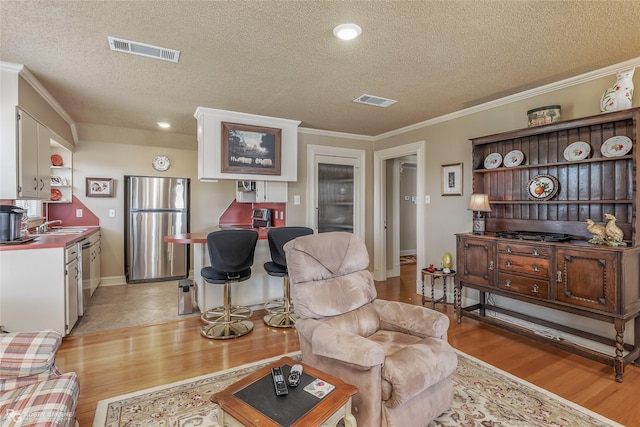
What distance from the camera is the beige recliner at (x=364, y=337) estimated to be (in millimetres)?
1685

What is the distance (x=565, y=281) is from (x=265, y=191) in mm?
3589

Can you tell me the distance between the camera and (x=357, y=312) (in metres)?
2.30

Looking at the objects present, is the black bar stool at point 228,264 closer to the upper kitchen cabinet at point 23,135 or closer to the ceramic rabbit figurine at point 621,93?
the upper kitchen cabinet at point 23,135

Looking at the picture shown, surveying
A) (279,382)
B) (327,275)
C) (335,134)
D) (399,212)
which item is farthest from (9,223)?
(399,212)

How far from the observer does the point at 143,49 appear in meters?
2.52

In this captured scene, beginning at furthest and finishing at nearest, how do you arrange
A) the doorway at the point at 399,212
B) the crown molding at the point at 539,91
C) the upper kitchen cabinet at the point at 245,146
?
the doorway at the point at 399,212 < the upper kitchen cabinet at the point at 245,146 < the crown molding at the point at 539,91

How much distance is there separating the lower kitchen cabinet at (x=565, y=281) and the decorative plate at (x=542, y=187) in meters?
0.54

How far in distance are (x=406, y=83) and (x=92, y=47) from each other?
8.72ft

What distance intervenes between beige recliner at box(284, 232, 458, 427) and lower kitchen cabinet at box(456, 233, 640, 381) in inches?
53.7

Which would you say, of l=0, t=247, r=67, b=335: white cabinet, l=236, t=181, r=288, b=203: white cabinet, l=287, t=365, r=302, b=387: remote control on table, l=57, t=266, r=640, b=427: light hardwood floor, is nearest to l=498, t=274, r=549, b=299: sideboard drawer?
l=57, t=266, r=640, b=427: light hardwood floor

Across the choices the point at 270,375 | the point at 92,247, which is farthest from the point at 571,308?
the point at 92,247

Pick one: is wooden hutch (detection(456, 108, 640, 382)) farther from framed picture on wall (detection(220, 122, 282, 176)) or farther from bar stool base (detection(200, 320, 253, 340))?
framed picture on wall (detection(220, 122, 282, 176))

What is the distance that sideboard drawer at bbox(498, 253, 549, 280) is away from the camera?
287cm

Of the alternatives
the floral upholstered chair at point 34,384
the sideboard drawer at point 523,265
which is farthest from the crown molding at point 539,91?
the floral upholstered chair at point 34,384
